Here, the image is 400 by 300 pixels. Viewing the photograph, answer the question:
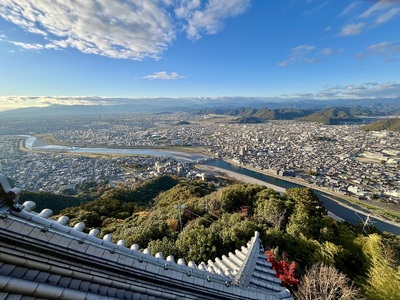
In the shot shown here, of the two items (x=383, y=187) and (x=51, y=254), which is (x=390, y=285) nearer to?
(x=51, y=254)

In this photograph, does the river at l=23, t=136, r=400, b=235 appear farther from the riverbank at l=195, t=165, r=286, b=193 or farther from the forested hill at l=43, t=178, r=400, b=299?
the forested hill at l=43, t=178, r=400, b=299

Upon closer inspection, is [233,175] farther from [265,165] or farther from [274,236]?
[274,236]

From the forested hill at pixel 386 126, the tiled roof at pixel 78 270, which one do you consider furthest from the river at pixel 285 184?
the forested hill at pixel 386 126

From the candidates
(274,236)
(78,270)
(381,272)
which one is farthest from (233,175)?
(78,270)

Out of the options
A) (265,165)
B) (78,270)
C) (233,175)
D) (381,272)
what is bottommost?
(265,165)

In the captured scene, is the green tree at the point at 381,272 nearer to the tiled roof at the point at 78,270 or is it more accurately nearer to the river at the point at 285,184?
→ the tiled roof at the point at 78,270

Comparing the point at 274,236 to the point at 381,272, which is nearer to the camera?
the point at 381,272

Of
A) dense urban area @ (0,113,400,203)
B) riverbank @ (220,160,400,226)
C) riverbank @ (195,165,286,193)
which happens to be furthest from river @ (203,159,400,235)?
dense urban area @ (0,113,400,203)
